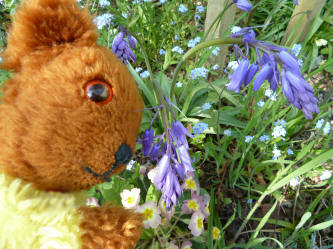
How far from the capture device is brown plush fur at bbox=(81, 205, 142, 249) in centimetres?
80

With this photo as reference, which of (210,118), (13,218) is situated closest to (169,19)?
(210,118)

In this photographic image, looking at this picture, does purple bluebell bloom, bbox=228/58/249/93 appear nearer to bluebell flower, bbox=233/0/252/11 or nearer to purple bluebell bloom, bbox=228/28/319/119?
purple bluebell bloom, bbox=228/28/319/119

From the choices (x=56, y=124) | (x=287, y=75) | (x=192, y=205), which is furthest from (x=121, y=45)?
(x=192, y=205)

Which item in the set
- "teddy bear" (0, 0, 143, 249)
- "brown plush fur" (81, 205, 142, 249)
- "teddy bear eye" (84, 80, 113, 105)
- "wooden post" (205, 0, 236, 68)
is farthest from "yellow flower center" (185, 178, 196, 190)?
"wooden post" (205, 0, 236, 68)

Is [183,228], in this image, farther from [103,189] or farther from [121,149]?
[121,149]

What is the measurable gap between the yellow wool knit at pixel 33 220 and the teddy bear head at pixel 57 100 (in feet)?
0.14

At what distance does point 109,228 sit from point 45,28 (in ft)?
1.94

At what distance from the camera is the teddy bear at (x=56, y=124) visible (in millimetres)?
688

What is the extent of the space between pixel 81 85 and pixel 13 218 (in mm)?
410

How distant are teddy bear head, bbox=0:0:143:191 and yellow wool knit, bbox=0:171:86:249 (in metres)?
0.04

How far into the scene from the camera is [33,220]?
2.50 feet

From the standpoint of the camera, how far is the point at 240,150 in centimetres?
180

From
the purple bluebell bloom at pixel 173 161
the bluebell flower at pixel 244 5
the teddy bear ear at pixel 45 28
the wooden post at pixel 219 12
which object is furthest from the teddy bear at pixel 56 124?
the wooden post at pixel 219 12

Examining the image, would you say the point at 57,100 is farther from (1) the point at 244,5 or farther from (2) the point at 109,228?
(1) the point at 244,5
